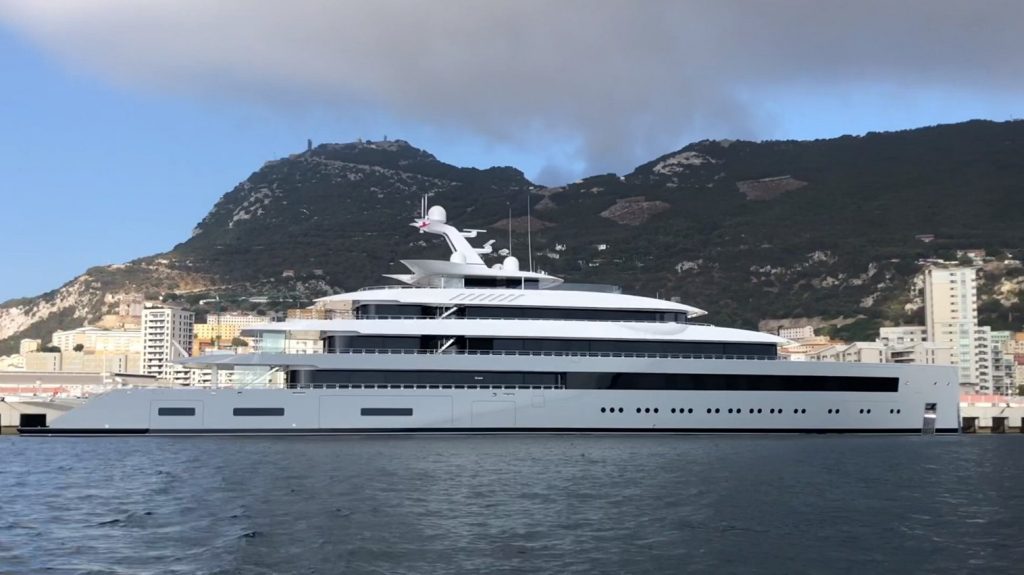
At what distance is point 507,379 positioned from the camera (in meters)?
34.1

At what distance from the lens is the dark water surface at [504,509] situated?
48.5 ft

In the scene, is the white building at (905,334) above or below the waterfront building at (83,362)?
above

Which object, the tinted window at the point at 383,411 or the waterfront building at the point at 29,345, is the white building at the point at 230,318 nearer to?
the waterfront building at the point at 29,345

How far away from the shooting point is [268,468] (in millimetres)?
24922

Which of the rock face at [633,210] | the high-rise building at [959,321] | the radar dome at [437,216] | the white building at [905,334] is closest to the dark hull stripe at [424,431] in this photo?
the radar dome at [437,216]

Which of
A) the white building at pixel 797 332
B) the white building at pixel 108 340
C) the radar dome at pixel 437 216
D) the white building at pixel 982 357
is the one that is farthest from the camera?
the white building at pixel 108 340

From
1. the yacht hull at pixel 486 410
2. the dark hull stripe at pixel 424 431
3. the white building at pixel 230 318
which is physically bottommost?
the dark hull stripe at pixel 424 431

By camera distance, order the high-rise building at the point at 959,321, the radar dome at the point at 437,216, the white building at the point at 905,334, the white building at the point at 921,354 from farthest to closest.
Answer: the white building at the point at 905,334, the high-rise building at the point at 959,321, the white building at the point at 921,354, the radar dome at the point at 437,216

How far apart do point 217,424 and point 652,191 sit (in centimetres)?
13908

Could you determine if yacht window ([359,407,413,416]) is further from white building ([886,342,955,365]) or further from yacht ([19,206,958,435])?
white building ([886,342,955,365])

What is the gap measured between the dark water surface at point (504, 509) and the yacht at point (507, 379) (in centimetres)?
224

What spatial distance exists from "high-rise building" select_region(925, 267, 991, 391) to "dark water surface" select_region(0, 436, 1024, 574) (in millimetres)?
59445

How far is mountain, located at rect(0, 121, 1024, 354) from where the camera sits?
387ft

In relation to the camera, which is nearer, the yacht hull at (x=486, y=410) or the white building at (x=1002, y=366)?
the yacht hull at (x=486, y=410)
